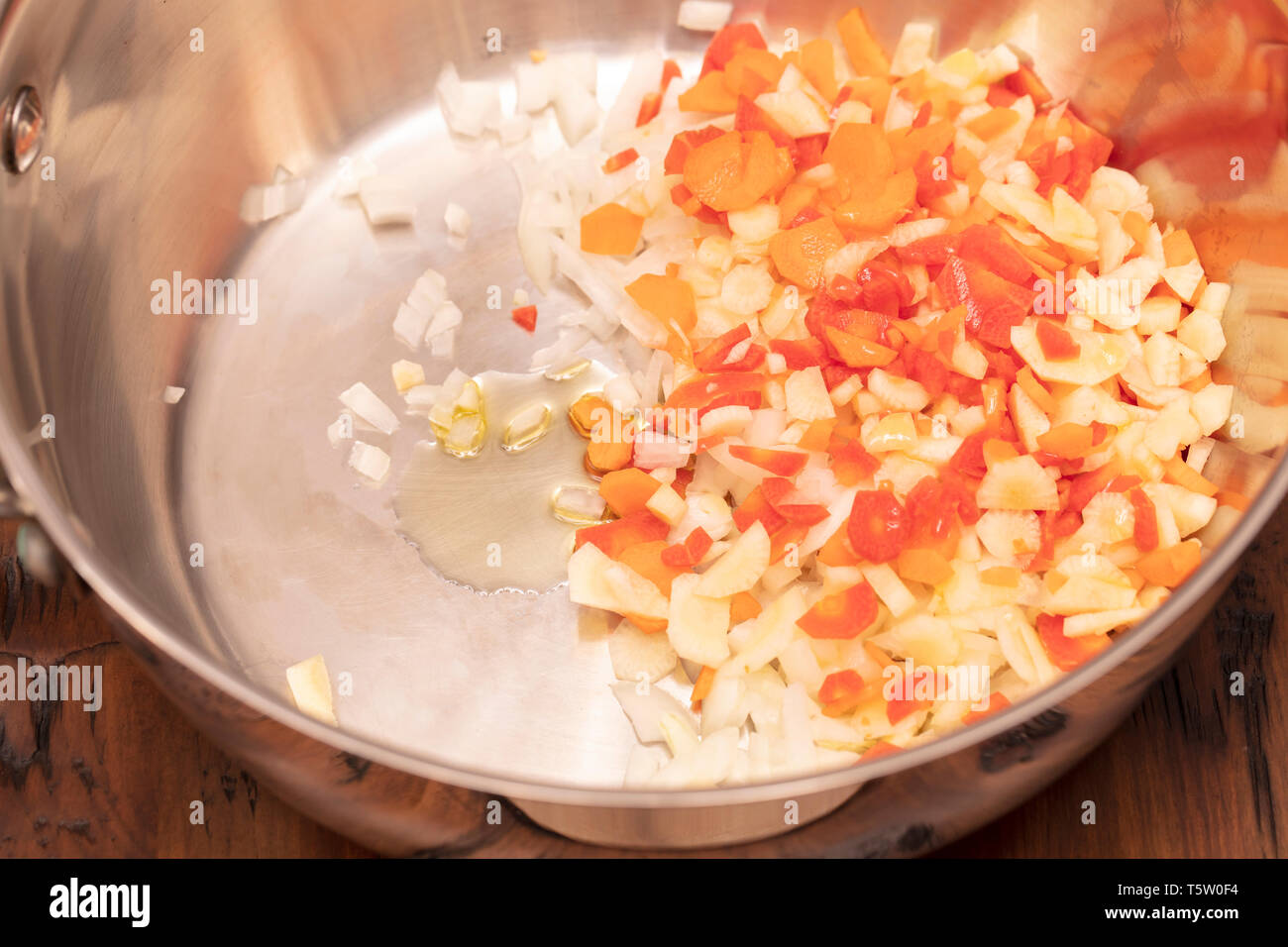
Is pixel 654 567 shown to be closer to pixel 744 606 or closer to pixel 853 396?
pixel 744 606

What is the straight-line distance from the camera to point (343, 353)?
1.30 m

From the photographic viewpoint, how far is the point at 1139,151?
1.29m

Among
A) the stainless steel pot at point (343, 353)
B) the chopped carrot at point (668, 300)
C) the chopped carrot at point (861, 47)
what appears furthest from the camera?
the chopped carrot at point (861, 47)

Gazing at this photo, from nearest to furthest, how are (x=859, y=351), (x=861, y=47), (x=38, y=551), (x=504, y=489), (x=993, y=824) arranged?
(x=38, y=551) → (x=993, y=824) → (x=859, y=351) → (x=504, y=489) → (x=861, y=47)

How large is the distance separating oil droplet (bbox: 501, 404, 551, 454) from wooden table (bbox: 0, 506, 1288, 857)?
417 mm

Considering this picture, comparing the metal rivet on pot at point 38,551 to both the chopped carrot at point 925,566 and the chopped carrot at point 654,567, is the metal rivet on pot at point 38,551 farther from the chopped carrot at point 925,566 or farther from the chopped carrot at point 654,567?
the chopped carrot at point 925,566

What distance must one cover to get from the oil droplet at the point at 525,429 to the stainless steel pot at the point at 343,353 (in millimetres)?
78

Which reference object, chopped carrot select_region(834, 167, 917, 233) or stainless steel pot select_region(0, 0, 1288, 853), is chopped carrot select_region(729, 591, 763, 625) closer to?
stainless steel pot select_region(0, 0, 1288, 853)

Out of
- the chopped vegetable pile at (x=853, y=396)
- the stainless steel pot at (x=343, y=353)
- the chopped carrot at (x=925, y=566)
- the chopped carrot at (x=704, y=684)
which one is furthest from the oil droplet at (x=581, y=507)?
the chopped carrot at (x=925, y=566)

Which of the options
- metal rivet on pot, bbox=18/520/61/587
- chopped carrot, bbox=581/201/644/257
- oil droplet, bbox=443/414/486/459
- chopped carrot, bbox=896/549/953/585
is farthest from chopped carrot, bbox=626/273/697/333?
metal rivet on pot, bbox=18/520/61/587

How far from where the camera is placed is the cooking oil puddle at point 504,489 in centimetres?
117

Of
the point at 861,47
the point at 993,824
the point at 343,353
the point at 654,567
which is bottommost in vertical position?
the point at 993,824

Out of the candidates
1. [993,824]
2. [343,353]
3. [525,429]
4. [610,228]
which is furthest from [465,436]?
[993,824]

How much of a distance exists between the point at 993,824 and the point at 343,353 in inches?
32.5
